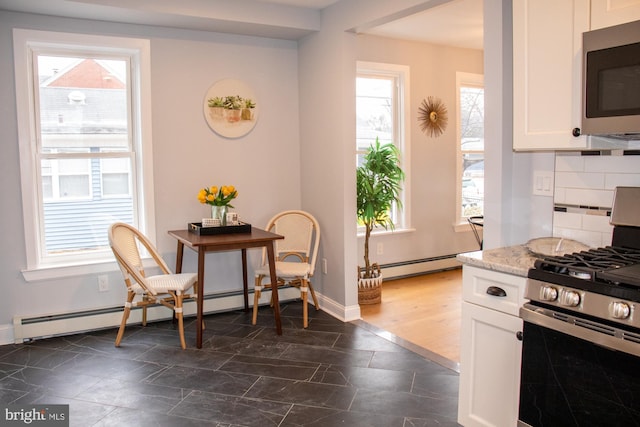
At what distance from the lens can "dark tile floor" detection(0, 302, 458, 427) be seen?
2.71 meters

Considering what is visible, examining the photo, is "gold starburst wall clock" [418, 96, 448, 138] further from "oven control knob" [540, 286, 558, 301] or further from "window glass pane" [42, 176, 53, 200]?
"oven control knob" [540, 286, 558, 301]

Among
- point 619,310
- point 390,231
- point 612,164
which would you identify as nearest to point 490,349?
point 619,310

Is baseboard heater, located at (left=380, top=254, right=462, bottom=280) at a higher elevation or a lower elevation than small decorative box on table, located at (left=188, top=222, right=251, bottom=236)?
lower

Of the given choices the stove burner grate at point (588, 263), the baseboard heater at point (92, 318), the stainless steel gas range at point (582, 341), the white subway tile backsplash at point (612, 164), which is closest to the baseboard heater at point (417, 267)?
the baseboard heater at point (92, 318)

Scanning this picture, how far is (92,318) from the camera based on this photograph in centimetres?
397

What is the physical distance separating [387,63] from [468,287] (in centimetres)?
348

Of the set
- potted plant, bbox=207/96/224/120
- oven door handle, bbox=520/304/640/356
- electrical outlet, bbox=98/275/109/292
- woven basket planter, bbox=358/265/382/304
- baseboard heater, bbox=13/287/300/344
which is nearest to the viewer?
oven door handle, bbox=520/304/640/356

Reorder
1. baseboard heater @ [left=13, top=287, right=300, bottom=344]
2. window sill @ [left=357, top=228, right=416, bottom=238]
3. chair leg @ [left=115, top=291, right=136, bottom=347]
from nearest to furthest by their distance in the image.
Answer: chair leg @ [left=115, top=291, right=136, bottom=347] → baseboard heater @ [left=13, top=287, right=300, bottom=344] → window sill @ [left=357, top=228, right=416, bottom=238]

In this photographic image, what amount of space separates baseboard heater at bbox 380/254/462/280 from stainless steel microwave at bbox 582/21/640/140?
3.54m

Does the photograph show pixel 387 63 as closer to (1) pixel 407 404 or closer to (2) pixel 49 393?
(1) pixel 407 404

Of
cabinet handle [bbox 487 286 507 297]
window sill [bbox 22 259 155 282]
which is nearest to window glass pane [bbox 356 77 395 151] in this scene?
window sill [bbox 22 259 155 282]

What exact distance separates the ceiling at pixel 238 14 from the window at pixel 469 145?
880mm

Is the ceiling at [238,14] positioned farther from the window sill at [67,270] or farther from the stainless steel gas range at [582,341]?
the stainless steel gas range at [582,341]

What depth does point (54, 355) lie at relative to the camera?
3527mm
